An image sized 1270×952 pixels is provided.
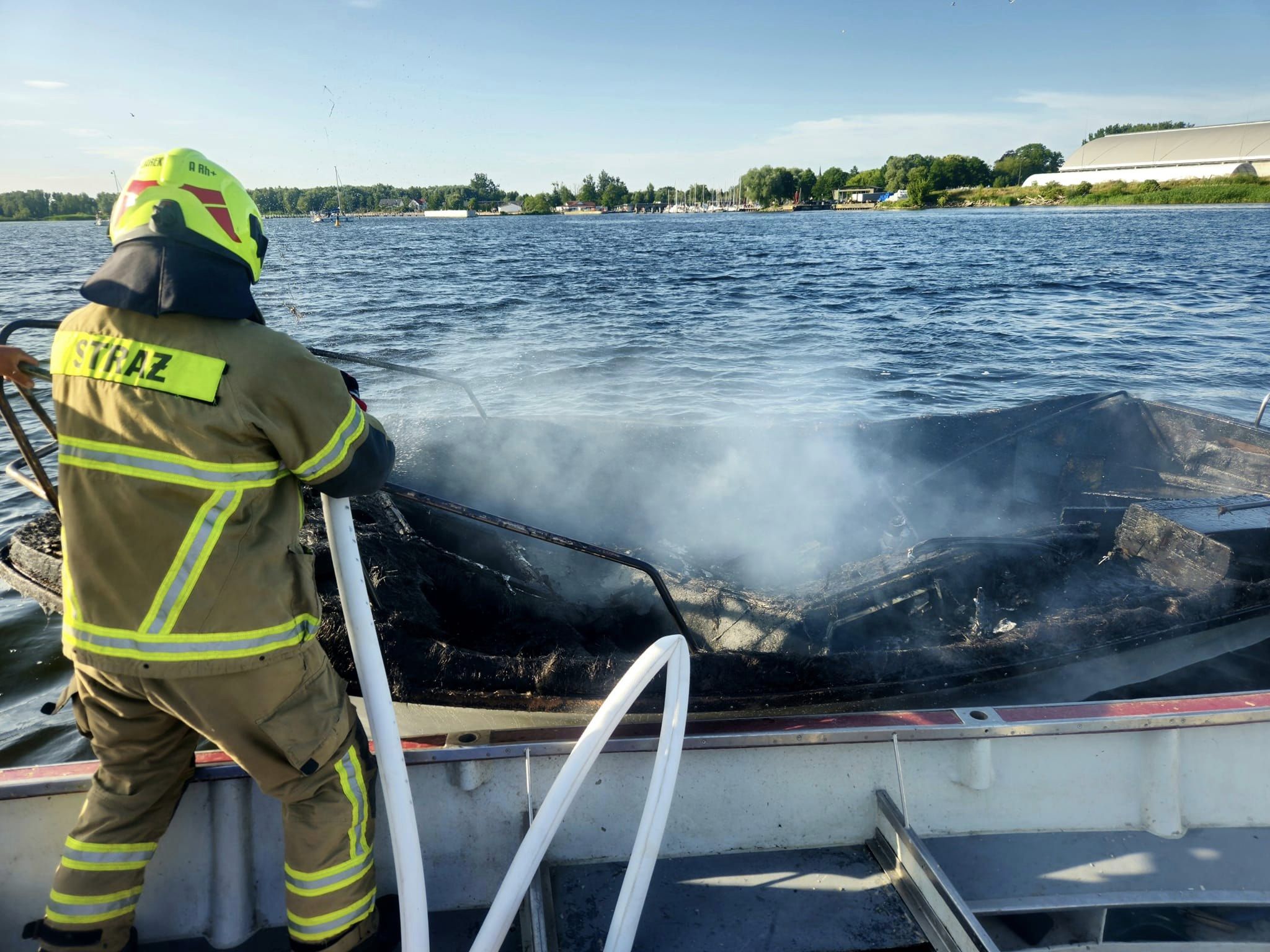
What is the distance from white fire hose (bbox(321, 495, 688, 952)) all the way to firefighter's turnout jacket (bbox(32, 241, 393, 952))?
105 millimetres

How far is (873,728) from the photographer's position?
241 cm

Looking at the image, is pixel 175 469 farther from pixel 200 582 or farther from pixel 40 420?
pixel 40 420

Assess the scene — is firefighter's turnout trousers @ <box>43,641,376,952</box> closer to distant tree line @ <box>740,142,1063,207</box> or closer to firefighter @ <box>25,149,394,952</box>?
firefighter @ <box>25,149,394,952</box>

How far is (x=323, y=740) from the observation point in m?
1.77

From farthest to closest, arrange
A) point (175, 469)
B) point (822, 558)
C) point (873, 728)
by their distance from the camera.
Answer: point (822, 558) < point (873, 728) < point (175, 469)

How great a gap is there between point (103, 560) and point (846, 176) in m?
157

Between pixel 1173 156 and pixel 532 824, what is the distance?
394ft

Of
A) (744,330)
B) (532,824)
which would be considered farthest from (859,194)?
(532,824)

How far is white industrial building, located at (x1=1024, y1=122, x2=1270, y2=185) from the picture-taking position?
87.1m

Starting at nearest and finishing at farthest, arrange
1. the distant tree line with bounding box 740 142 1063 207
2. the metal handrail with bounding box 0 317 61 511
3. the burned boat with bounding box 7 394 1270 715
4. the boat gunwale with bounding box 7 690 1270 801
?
the metal handrail with bounding box 0 317 61 511
the boat gunwale with bounding box 7 690 1270 801
the burned boat with bounding box 7 394 1270 715
the distant tree line with bounding box 740 142 1063 207

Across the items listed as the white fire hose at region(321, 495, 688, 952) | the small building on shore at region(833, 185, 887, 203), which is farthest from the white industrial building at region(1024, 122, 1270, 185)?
the white fire hose at region(321, 495, 688, 952)

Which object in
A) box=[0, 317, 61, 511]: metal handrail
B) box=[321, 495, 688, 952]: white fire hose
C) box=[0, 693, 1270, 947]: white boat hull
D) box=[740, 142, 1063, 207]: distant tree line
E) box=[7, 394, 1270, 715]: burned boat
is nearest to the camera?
box=[321, 495, 688, 952]: white fire hose

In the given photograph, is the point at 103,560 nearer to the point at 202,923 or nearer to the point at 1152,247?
the point at 202,923

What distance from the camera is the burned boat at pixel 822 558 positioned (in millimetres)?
2883
